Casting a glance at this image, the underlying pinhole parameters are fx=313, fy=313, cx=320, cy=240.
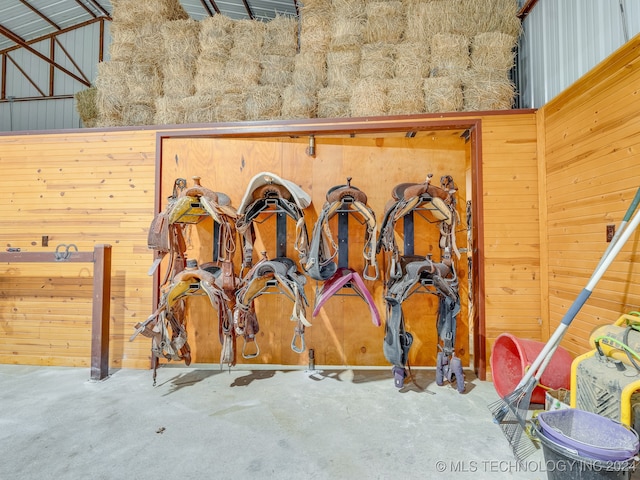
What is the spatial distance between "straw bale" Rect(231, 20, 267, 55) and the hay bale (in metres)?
1.18

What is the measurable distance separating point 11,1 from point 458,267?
9524mm

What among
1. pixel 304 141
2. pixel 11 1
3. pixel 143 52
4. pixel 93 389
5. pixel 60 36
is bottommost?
pixel 93 389

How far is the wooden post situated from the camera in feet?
8.98

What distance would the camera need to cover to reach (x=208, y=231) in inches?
124

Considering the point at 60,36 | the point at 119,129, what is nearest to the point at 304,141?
the point at 119,129

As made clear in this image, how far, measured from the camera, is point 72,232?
10.4ft

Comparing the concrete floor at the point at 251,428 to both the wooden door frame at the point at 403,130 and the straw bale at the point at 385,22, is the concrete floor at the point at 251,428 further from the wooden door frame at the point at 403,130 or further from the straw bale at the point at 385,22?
the straw bale at the point at 385,22

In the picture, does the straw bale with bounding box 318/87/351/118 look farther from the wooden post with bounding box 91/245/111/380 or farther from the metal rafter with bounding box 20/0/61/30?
the metal rafter with bounding box 20/0/61/30

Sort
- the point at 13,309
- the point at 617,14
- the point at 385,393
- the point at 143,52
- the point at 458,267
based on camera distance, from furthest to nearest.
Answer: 1. the point at 143,52
2. the point at 13,309
3. the point at 458,267
4. the point at 385,393
5. the point at 617,14

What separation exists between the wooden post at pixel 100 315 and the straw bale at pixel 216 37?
2.30m

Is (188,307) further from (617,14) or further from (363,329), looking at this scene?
(617,14)

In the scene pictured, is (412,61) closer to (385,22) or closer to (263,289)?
(385,22)

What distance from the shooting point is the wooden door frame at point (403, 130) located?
9.20ft

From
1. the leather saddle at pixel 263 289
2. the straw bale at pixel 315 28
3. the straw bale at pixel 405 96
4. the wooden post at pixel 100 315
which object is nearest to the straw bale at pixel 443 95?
the straw bale at pixel 405 96
